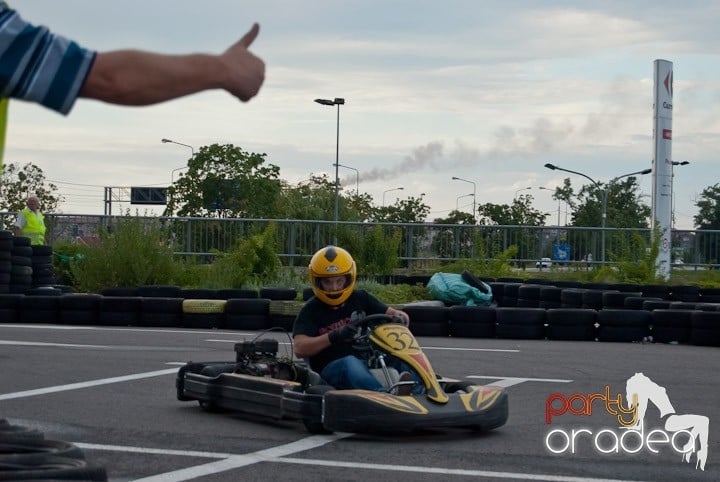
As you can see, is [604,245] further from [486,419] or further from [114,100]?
[114,100]

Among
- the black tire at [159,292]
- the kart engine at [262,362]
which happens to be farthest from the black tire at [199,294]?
the kart engine at [262,362]

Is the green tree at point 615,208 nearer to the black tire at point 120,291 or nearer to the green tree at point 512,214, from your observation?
the green tree at point 512,214

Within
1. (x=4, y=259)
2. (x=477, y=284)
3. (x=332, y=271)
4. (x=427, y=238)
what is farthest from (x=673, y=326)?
(x=427, y=238)

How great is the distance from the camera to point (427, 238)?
2906cm

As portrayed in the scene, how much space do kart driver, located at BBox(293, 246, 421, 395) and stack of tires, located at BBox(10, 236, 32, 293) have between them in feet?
44.8

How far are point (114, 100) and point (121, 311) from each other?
16.9m

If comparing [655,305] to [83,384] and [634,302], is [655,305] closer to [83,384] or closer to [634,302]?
[634,302]

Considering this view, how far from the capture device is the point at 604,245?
1144 inches

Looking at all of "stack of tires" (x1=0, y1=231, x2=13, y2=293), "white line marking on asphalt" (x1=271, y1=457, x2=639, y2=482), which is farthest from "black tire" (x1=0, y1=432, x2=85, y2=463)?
"stack of tires" (x1=0, y1=231, x2=13, y2=293)

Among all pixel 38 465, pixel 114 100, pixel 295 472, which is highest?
pixel 114 100

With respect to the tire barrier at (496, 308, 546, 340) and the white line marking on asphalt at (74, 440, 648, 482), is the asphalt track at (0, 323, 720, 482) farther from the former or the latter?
the tire barrier at (496, 308, 546, 340)

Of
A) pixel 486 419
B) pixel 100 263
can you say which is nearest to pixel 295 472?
pixel 486 419

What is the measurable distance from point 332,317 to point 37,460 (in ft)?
19.2

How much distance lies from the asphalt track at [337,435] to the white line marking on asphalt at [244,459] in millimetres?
11
